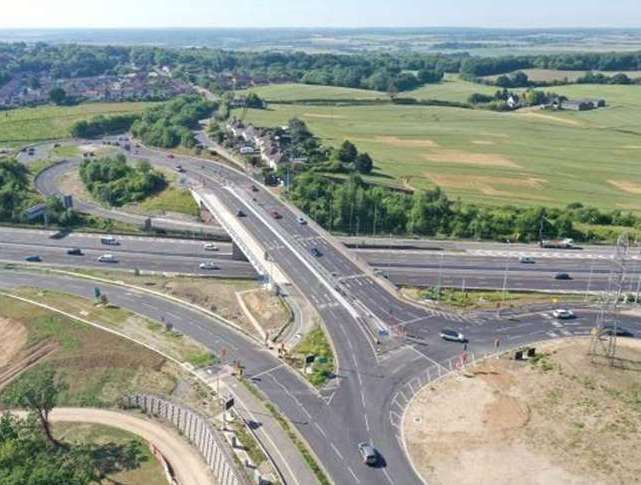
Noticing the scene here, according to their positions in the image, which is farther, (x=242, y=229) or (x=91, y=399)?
(x=242, y=229)

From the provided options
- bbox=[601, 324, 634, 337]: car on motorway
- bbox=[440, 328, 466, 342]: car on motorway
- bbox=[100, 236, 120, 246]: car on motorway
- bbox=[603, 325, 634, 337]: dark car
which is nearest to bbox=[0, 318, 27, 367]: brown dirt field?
bbox=[100, 236, 120, 246]: car on motorway

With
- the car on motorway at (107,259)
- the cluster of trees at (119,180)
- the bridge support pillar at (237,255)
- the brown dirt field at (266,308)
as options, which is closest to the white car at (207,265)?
the bridge support pillar at (237,255)

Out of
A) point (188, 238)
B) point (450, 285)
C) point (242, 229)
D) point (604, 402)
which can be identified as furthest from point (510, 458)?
point (188, 238)

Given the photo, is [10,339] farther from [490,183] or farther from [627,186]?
[627,186]

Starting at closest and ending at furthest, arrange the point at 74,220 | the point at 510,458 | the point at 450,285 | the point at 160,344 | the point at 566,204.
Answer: the point at 510,458 < the point at 160,344 < the point at 450,285 < the point at 74,220 < the point at 566,204

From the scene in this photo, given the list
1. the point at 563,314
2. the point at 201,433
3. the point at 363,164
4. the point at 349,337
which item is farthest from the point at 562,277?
the point at 363,164

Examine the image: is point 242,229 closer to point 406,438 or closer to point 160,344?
point 160,344
